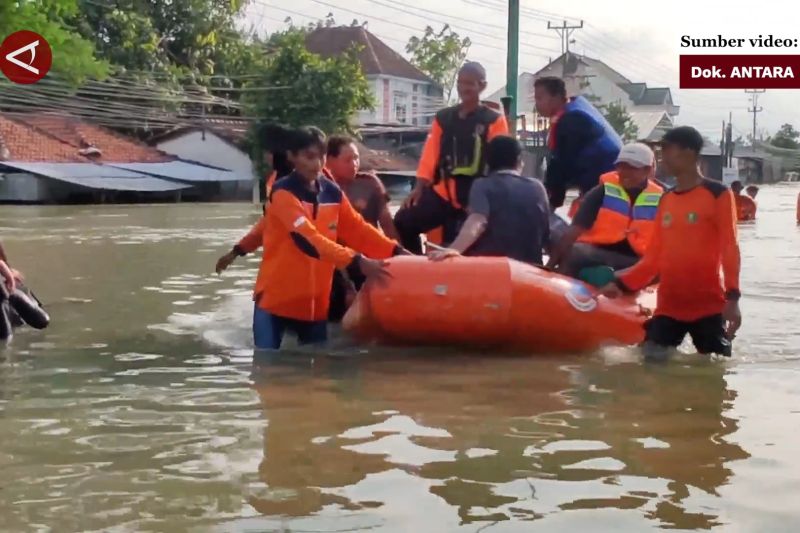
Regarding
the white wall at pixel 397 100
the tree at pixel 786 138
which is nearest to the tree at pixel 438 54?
the white wall at pixel 397 100

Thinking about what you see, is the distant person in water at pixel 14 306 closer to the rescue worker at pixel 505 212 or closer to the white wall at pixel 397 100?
the rescue worker at pixel 505 212

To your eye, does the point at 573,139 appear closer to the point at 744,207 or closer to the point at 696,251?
the point at 696,251

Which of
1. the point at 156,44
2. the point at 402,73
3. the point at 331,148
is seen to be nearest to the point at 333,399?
the point at 331,148

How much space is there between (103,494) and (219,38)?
45.6m

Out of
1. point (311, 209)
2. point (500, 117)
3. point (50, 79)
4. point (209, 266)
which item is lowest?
point (209, 266)

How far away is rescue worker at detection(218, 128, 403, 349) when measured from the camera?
21.9ft

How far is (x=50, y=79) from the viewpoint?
40.1 metres

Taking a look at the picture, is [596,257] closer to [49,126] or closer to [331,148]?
[331,148]

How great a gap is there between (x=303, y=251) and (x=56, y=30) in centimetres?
1491

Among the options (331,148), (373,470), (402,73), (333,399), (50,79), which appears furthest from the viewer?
(402,73)

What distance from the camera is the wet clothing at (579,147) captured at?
820 cm

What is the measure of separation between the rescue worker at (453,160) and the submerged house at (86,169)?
30.1m

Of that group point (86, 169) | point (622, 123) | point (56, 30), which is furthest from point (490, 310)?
point (622, 123)

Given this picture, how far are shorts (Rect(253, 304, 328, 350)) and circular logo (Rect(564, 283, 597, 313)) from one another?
1.44 m
